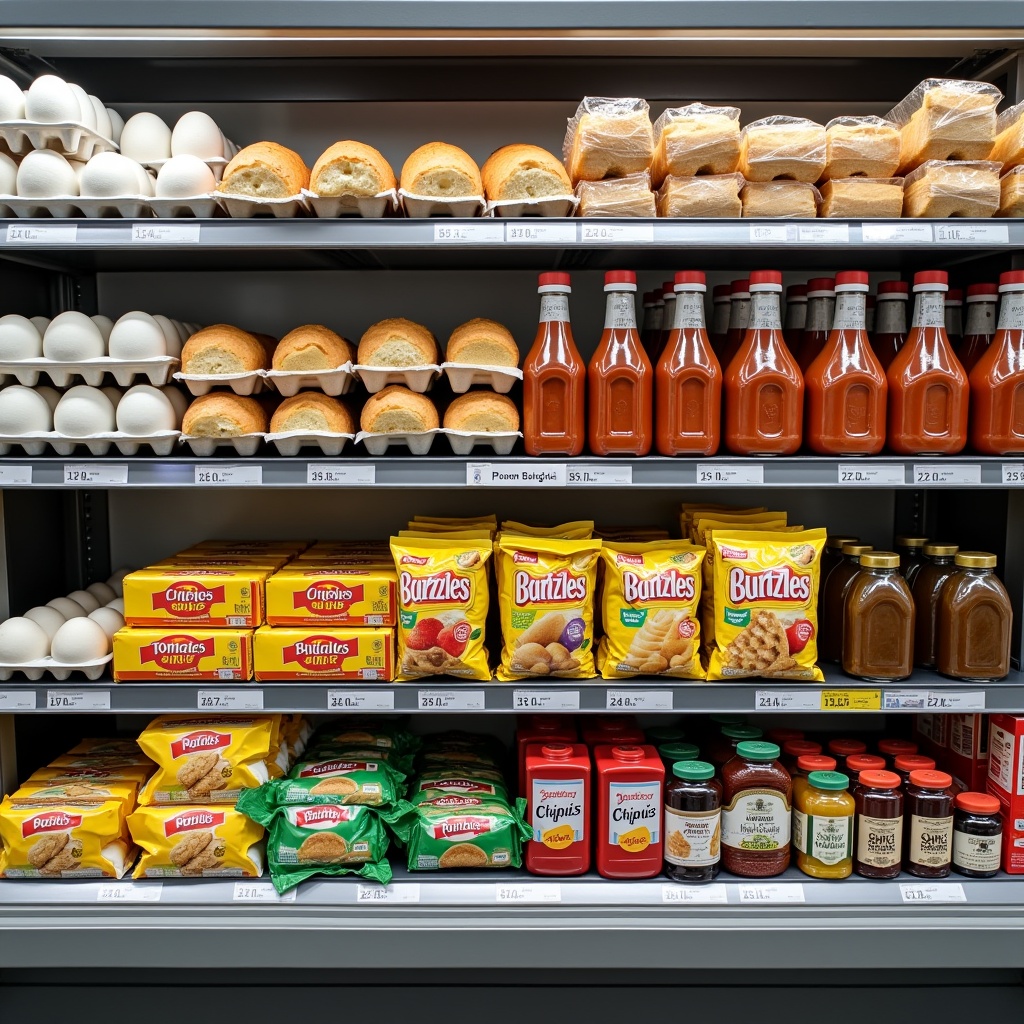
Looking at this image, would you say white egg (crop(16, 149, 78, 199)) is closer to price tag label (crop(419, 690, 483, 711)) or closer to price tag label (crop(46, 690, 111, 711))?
price tag label (crop(46, 690, 111, 711))

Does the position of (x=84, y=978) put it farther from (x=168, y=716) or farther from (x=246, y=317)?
(x=246, y=317)

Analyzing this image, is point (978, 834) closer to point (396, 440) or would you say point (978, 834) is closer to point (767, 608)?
point (767, 608)

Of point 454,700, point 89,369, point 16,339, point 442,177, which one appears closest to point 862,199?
point 442,177

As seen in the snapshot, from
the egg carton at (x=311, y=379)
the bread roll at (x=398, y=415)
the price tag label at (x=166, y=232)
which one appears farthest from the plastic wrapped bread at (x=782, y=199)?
the price tag label at (x=166, y=232)

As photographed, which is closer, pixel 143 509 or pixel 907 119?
pixel 907 119

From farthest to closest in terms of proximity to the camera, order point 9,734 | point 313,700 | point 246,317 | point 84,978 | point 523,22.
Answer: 1. point 246,317
2. point 84,978
3. point 9,734
4. point 313,700
5. point 523,22

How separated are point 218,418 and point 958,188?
1.61 metres

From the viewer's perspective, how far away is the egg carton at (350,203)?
1601 mm

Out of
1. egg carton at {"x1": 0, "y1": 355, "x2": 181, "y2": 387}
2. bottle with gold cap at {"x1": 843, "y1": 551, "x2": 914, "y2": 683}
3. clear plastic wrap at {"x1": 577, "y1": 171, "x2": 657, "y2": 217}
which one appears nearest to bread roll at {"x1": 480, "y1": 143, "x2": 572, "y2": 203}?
clear plastic wrap at {"x1": 577, "y1": 171, "x2": 657, "y2": 217}

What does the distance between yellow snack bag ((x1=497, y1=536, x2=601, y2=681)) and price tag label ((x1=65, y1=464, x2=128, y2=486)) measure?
2.71 feet

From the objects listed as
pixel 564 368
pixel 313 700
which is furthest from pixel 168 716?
pixel 564 368

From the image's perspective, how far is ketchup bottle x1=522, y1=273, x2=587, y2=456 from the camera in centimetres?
164

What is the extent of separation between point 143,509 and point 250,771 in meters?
0.86

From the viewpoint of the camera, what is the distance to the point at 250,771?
1751 millimetres
